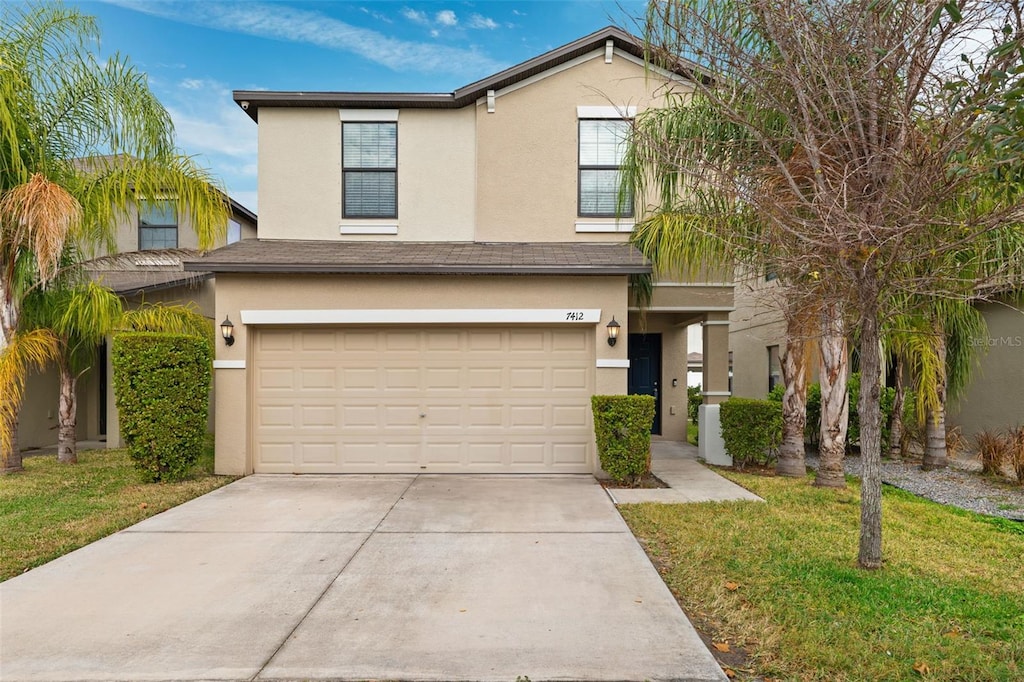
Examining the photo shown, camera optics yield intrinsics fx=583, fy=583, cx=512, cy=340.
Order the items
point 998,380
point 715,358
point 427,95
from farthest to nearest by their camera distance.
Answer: point 715,358 < point 998,380 < point 427,95

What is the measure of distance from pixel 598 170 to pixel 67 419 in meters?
10.5

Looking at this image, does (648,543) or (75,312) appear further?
(75,312)

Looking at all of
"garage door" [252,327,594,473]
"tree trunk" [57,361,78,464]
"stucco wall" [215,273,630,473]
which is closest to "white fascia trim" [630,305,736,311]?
"stucco wall" [215,273,630,473]

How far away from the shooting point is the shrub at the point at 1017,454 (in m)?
8.14

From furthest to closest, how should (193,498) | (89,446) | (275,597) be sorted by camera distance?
(89,446) → (193,498) → (275,597)

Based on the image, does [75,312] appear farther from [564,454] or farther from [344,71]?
[344,71]

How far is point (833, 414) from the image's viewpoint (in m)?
8.16

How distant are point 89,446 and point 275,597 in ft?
34.7

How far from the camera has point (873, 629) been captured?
3.80 meters

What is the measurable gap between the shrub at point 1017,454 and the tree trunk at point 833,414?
2.46 m

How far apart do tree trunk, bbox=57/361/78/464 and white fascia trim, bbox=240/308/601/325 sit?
4.04 metres

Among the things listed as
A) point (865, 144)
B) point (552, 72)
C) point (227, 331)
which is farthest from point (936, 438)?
point (227, 331)

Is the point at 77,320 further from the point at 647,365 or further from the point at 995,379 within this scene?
the point at 995,379

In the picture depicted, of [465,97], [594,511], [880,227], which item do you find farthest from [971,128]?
[465,97]
